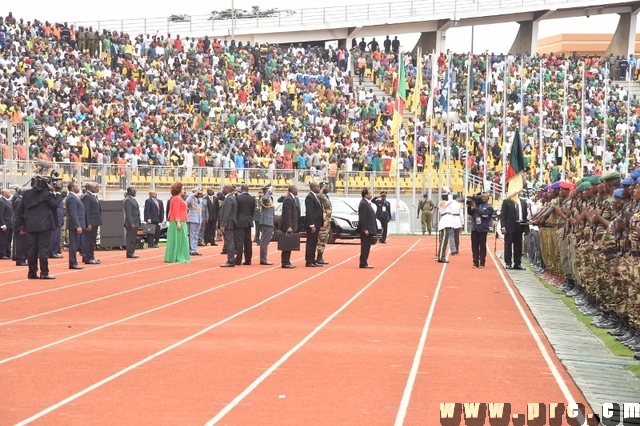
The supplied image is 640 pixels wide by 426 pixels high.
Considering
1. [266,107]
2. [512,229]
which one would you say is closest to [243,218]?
[512,229]

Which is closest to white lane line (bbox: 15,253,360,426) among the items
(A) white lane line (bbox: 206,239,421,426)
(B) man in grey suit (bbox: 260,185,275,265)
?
(A) white lane line (bbox: 206,239,421,426)

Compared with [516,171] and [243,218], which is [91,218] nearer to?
[243,218]

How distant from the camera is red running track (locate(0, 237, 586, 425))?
9.83 m

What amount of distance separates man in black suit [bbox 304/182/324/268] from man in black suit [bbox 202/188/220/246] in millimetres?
10480

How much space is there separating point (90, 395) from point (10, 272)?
15803mm

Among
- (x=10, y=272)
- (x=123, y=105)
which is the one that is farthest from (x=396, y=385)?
(x=123, y=105)

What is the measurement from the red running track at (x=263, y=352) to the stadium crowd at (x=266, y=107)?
758 inches

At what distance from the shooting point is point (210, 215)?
38438mm

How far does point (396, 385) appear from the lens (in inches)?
432

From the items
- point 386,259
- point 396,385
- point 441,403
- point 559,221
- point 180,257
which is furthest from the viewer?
point 386,259

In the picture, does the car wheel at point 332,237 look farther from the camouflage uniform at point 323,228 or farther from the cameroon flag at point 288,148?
Result: the cameroon flag at point 288,148

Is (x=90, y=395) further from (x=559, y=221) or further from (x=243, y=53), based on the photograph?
(x=243, y=53)

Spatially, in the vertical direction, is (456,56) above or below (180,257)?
above

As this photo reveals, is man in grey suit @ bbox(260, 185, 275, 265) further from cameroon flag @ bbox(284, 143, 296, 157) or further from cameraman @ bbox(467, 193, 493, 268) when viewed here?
cameroon flag @ bbox(284, 143, 296, 157)
